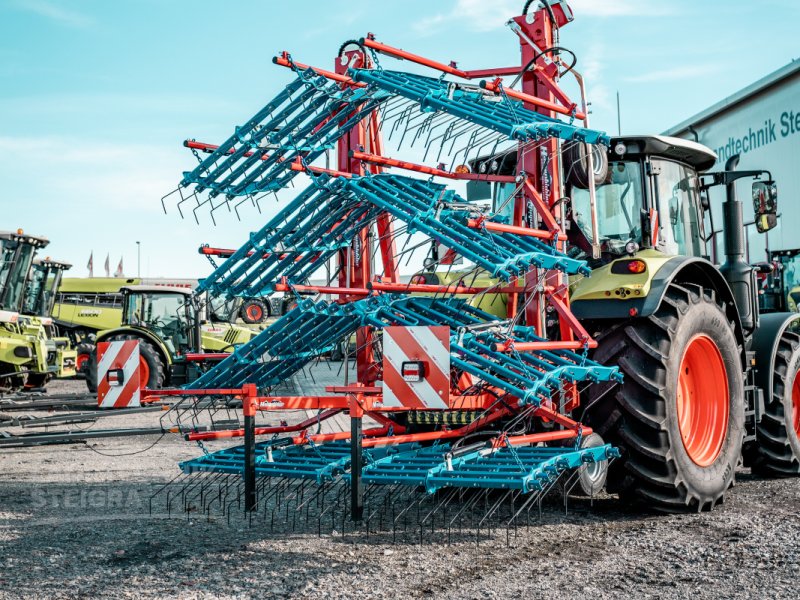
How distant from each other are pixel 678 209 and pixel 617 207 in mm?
586

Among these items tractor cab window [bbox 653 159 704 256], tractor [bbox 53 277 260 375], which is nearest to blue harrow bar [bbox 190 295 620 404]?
tractor cab window [bbox 653 159 704 256]

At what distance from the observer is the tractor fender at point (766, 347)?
5.93 meters

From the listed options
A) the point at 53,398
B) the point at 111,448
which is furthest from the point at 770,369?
the point at 53,398

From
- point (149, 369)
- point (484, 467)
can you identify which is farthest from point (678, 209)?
point (149, 369)

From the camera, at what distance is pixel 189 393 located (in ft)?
15.8

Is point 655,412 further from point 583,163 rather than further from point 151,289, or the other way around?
point 151,289

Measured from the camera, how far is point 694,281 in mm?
5488

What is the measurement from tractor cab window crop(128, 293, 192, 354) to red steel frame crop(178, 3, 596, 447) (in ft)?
35.3

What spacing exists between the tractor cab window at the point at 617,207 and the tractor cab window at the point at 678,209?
6.6 inches

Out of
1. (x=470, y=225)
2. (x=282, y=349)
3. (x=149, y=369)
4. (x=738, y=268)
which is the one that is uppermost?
(x=470, y=225)

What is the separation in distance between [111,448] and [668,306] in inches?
221

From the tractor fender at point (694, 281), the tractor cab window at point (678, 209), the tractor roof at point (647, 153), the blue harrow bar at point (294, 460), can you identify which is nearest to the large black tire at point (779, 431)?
the tractor fender at point (694, 281)

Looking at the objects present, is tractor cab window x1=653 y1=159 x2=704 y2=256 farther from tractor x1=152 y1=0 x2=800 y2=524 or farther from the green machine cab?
the green machine cab

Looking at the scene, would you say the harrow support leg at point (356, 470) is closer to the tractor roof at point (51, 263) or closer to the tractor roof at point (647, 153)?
the tractor roof at point (647, 153)
